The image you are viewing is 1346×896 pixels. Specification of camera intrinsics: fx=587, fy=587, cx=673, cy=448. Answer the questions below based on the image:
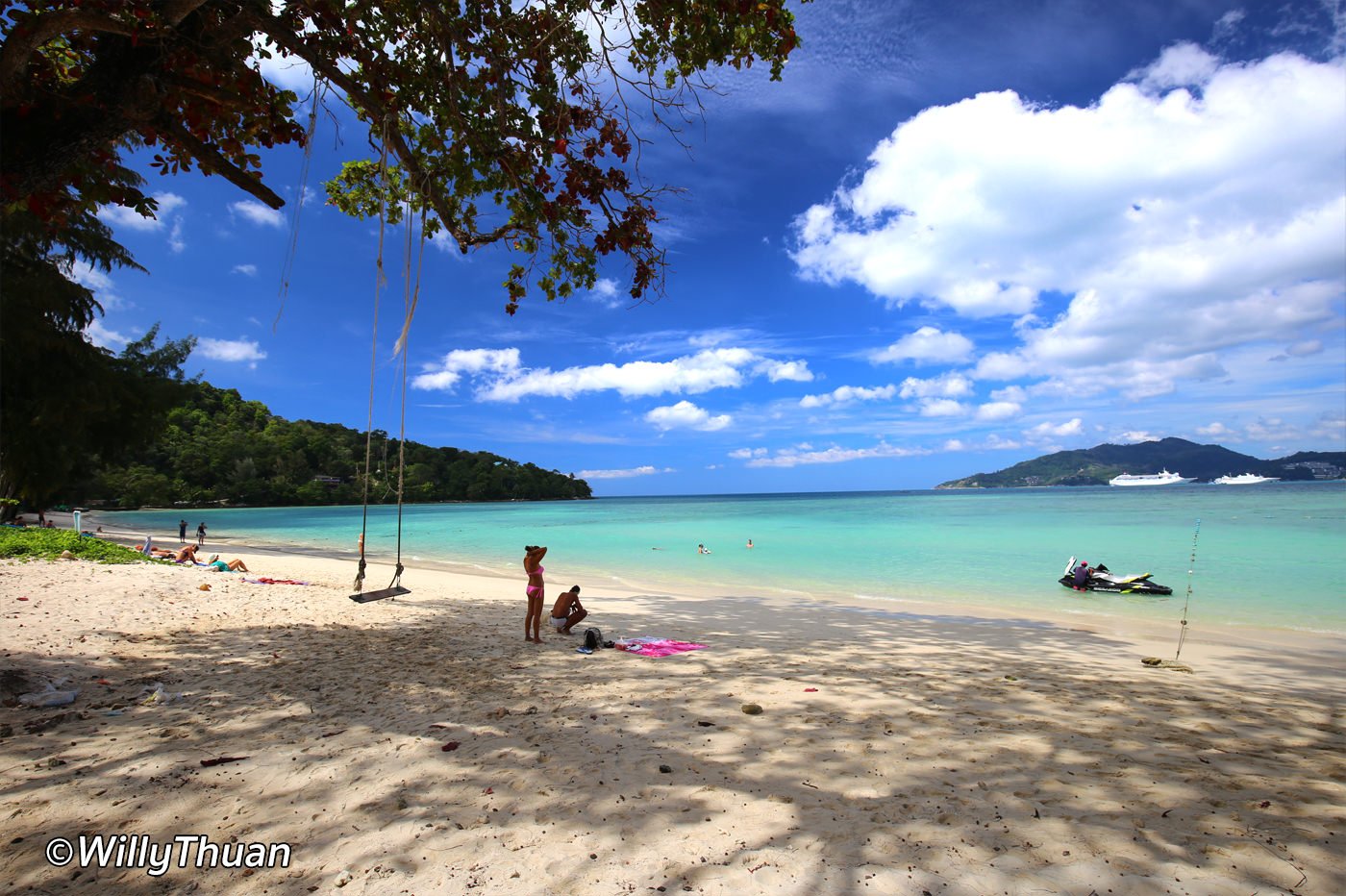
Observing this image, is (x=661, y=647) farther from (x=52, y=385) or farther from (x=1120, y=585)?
(x=1120, y=585)

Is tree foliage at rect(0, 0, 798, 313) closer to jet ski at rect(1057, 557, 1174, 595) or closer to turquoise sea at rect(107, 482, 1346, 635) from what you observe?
turquoise sea at rect(107, 482, 1346, 635)

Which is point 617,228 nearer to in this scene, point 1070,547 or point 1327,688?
point 1327,688

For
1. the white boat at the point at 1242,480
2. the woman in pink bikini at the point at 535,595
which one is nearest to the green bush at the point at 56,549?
the woman in pink bikini at the point at 535,595

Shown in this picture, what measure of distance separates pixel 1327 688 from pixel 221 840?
9040 millimetres

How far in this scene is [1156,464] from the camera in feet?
493

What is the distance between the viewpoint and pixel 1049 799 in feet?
9.68

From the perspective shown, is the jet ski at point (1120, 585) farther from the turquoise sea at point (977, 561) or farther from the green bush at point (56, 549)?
the green bush at point (56, 549)

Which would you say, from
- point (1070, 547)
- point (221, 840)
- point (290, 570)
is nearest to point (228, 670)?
point (221, 840)

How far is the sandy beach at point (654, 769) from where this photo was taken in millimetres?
2375

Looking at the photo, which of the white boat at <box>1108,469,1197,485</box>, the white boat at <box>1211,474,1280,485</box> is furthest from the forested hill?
the white boat at <box>1211,474,1280,485</box>

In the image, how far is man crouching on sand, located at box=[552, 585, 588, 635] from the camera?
290 inches

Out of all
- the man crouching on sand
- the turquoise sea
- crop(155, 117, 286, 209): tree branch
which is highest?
crop(155, 117, 286, 209): tree branch

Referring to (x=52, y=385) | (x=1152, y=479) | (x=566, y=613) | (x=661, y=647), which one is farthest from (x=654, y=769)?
(x=1152, y=479)

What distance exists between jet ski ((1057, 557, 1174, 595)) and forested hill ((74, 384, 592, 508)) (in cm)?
5486
